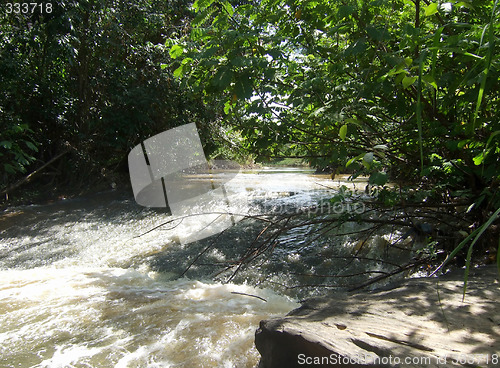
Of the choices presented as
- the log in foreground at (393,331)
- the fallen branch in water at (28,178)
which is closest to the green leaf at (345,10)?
the log in foreground at (393,331)

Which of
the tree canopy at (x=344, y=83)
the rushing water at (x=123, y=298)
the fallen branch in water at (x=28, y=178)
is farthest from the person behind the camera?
the fallen branch in water at (x=28, y=178)

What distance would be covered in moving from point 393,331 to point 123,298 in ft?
8.86

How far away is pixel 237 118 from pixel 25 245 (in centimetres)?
444

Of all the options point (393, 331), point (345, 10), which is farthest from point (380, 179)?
point (345, 10)

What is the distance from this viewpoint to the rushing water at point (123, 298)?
2.38 meters

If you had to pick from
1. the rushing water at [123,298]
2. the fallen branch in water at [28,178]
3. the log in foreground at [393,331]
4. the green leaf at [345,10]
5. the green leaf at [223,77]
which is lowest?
the rushing water at [123,298]

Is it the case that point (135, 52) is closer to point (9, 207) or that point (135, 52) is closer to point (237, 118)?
point (9, 207)

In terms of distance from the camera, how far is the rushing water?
238 centimetres

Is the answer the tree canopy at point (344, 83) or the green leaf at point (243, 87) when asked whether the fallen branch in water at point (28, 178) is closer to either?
the tree canopy at point (344, 83)

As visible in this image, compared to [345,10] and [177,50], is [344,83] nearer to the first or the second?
[345,10]

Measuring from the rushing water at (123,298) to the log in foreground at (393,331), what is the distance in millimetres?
688

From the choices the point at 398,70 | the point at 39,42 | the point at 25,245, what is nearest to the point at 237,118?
the point at 398,70

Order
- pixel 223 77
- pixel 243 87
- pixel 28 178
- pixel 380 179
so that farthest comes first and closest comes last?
pixel 28 178, pixel 243 87, pixel 223 77, pixel 380 179

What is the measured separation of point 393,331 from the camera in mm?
1579
